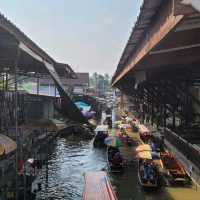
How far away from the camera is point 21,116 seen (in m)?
43.5

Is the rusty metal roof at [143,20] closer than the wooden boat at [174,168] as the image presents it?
Yes

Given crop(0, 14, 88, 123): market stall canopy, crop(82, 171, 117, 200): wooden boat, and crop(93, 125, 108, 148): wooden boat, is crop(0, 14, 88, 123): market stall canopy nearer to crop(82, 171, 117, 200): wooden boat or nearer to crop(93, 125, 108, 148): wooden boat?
crop(93, 125, 108, 148): wooden boat

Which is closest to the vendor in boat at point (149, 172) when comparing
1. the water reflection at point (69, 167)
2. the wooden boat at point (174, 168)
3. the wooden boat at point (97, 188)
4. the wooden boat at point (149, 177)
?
the wooden boat at point (149, 177)

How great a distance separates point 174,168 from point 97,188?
897cm

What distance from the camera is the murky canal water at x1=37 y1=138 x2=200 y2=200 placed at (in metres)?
22.5

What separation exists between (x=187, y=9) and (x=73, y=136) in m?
43.3

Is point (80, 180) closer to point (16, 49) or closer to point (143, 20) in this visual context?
point (16, 49)

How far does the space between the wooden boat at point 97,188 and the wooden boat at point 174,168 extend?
17.6ft

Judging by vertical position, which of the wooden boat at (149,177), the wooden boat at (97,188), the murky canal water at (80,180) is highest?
the wooden boat at (97,188)

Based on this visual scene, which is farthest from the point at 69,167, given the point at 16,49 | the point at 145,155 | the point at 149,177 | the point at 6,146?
the point at 16,49

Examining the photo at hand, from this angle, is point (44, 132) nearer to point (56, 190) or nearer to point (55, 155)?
point (55, 155)

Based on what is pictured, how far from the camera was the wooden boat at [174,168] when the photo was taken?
24.0 metres

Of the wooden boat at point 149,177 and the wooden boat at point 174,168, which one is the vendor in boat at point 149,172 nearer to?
the wooden boat at point 149,177

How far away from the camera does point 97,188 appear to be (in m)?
18.4
